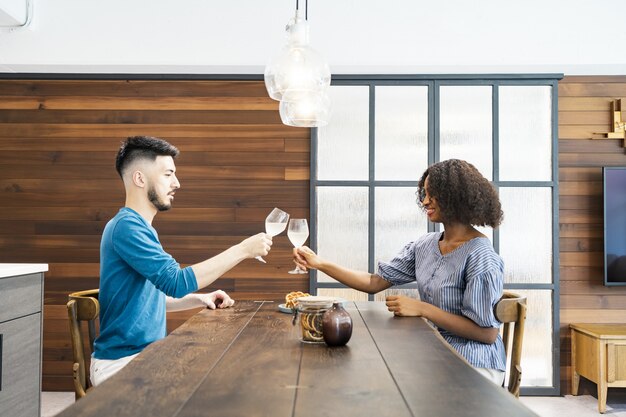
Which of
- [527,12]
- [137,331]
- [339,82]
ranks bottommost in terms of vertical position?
[137,331]

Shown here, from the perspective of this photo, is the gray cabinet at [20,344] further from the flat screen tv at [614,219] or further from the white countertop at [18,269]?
the flat screen tv at [614,219]

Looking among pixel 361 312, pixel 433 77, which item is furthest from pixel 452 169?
pixel 433 77

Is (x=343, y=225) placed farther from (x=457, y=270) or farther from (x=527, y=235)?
(x=457, y=270)

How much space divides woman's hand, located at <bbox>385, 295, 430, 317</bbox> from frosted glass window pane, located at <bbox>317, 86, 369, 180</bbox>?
6.52 feet

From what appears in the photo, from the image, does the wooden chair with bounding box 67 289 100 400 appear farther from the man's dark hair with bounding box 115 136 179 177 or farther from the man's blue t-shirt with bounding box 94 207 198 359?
the man's dark hair with bounding box 115 136 179 177

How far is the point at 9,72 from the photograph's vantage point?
402 cm

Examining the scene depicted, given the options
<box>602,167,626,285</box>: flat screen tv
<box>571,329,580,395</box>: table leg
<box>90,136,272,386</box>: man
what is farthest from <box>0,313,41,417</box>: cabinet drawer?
<box>602,167,626,285</box>: flat screen tv

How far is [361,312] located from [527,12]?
2.58m

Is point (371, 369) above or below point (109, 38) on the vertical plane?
below

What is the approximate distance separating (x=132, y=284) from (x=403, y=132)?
2462 mm

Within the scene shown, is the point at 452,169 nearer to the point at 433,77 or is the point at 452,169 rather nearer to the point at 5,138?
the point at 433,77

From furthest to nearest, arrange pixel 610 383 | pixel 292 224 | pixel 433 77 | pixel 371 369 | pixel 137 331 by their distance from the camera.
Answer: pixel 433 77, pixel 610 383, pixel 292 224, pixel 137 331, pixel 371 369

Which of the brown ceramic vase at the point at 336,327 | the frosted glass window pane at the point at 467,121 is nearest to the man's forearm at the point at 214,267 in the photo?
the brown ceramic vase at the point at 336,327

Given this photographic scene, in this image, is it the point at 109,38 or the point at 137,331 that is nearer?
the point at 137,331
